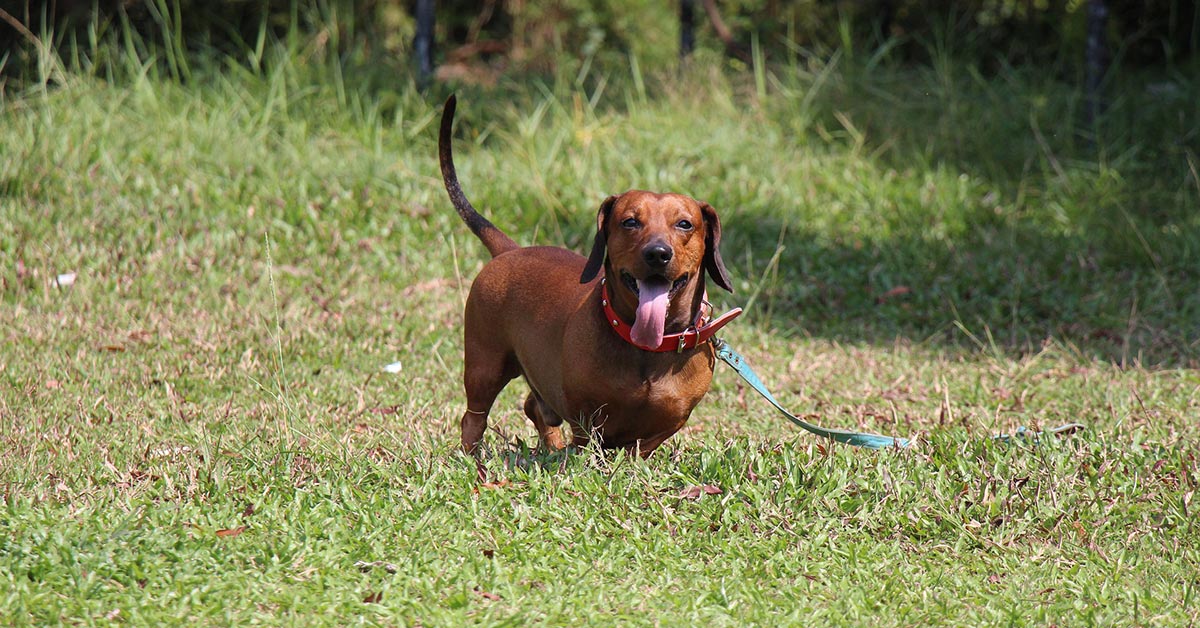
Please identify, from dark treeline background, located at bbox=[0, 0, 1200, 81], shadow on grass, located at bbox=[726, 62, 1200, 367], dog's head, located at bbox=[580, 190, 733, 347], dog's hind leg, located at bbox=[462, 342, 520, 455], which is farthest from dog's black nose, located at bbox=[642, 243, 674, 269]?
dark treeline background, located at bbox=[0, 0, 1200, 81]

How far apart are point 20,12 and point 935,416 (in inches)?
303

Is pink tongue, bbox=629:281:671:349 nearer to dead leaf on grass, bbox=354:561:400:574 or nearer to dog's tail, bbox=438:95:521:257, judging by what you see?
dead leaf on grass, bbox=354:561:400:574

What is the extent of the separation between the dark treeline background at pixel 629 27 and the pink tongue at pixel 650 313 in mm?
5664

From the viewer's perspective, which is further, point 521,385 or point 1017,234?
point 1017,234

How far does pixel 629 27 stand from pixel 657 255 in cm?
898

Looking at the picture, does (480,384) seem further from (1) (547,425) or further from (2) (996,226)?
(2) (996,226)

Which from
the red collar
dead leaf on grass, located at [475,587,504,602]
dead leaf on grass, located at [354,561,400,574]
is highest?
the red collar

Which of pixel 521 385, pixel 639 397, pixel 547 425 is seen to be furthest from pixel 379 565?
pixel 521 385

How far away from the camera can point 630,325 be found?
3688 mm

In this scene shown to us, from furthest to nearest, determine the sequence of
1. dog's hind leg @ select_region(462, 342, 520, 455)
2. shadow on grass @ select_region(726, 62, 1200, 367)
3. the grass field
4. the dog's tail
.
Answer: shadow on grass @ select_region(726, 62, 1200, 367)
the dog's tail
dog's hind leg @ select_region(462, 342, 520, 455)
the grass field

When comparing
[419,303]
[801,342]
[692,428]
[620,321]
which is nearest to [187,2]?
[419,303]

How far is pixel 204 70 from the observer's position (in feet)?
29.5

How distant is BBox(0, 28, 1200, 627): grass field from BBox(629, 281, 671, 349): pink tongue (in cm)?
40

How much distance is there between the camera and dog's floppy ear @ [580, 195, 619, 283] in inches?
147
